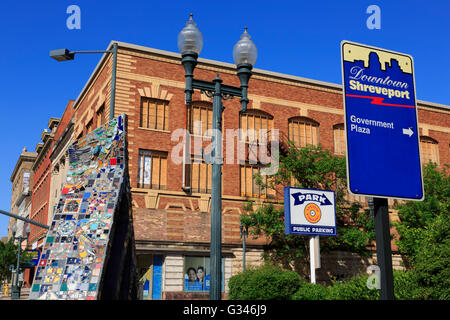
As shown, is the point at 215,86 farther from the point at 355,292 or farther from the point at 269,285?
the point at 269,285

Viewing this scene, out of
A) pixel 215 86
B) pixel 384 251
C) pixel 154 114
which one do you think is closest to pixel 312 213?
pixel 154 114

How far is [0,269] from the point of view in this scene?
5391 centimetres

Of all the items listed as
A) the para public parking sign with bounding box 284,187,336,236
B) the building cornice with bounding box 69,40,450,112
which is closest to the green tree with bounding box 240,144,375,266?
the para public parking sign with bounding box 284,187,336,236

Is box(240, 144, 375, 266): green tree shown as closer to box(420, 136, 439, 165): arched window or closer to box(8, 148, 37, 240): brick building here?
box(420, 136, 439, 165): arched window

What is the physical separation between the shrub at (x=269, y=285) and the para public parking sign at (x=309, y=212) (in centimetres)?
224

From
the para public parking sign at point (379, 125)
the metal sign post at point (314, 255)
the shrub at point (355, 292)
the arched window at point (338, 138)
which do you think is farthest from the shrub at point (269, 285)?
the para public parking sign at point (379, 125)

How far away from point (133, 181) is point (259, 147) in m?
8.63

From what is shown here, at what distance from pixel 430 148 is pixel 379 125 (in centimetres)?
3496

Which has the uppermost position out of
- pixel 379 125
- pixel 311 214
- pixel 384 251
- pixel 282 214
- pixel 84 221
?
pixel 282 214

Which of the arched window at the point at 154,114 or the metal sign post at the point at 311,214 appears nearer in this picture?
the metal sign post at the point at 311,214

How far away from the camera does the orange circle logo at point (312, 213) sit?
23453mm

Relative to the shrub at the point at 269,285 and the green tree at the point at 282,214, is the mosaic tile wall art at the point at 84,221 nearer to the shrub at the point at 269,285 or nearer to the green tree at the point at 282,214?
the shrub at the point at 269,285

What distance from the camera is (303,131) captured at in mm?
33812
